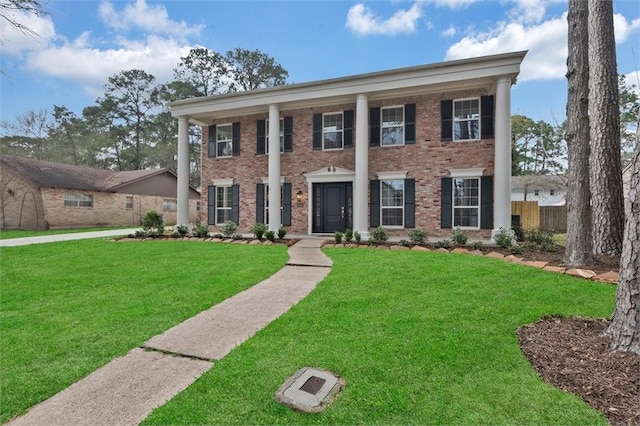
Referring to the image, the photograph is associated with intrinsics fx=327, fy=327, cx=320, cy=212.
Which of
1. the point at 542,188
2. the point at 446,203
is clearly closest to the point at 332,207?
the point at 446,203

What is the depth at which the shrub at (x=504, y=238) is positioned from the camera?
28.7 feet

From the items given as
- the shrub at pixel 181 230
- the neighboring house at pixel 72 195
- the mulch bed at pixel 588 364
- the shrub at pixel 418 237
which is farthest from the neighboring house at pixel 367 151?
the neighboring house at pixel 72 195

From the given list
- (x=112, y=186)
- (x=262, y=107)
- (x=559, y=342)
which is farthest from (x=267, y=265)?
(x=112, y=186)

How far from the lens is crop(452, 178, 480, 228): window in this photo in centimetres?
1060

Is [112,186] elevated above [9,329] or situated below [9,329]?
above

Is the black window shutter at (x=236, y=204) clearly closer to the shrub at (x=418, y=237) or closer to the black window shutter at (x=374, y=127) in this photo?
the black window shutter at (x=374, y=127)

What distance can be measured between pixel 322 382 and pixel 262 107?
11708mm

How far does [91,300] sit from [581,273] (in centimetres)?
795

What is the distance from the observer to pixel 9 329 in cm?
390

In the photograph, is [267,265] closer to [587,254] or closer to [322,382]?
[322,382]

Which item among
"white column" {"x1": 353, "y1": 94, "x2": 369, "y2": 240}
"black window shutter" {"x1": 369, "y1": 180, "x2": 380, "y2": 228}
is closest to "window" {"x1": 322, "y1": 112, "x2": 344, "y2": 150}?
"white column" {"x1": 353, "y1": 94, "x2": 369, "y2": 240}

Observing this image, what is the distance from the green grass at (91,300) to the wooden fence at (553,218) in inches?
578

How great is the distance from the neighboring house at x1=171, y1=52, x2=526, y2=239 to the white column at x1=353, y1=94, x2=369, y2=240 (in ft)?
0.11

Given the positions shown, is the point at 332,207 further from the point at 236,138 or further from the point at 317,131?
the point at 236,138
